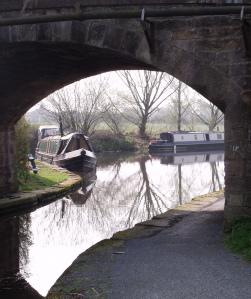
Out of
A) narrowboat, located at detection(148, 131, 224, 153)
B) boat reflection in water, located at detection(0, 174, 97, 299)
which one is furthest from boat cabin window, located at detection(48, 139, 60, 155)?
boat reflection in water, located at detection(0, 174, 97, 299)

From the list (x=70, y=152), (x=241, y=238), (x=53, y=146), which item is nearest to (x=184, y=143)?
(x=53, y=146)

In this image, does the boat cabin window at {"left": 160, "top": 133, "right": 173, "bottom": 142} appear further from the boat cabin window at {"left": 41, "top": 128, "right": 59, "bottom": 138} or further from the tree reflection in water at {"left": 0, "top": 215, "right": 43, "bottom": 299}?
the tree reflection in water at {"left": 0, "top": 215, "right": 43, "bottom": 299}

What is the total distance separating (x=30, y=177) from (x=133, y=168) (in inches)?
412

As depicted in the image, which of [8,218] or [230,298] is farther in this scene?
[8,218]

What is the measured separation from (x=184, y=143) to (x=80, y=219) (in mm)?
25003

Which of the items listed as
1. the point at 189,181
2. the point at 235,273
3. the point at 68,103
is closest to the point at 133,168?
the point at 189,181

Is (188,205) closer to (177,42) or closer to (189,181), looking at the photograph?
(177,42)

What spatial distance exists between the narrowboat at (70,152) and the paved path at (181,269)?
49.0 feet

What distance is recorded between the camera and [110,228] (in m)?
10.5

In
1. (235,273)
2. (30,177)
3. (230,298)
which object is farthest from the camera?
(30,177)

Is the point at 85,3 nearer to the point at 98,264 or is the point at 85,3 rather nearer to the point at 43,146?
the point at 98,264

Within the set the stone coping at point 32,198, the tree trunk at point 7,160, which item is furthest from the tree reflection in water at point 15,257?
the tree trunk at point 7,160

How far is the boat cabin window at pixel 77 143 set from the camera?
24348mm

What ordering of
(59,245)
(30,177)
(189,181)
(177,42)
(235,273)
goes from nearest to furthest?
(235,273) < (177,42) < (59,245) < (30,177) < (189,181)
